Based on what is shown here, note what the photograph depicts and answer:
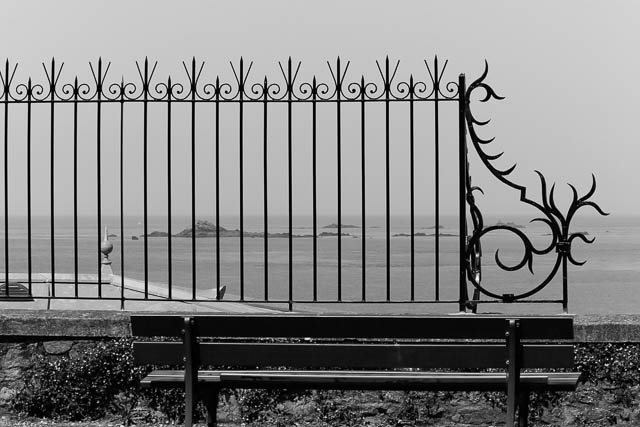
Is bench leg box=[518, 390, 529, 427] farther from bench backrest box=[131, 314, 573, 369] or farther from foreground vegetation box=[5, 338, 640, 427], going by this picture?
foreground vegetation box=[5, 338, 640, 427]

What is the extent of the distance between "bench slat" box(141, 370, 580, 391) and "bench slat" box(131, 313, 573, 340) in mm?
238

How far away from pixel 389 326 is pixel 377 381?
0.33 m

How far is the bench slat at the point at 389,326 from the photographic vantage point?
5617mm

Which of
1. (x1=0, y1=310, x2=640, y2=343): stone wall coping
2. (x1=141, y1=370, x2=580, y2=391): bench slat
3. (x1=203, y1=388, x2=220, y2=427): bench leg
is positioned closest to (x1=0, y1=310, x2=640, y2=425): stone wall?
(x1=0, y1=310, x2=640, y2=343): stone wall coping

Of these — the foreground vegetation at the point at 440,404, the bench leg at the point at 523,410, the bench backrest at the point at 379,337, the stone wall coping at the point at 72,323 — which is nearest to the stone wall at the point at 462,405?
the foreground vegetation at the point at 440,404

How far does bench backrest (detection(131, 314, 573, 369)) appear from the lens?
5613 millimetres

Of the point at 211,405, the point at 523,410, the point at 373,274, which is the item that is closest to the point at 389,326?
the point at 523,410

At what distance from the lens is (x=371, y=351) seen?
18.4 ft

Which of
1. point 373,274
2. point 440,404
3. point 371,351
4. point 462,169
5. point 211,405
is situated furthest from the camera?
point 373,274

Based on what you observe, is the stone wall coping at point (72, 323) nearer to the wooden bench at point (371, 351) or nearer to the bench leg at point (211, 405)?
the bench leg at point (211, 405)

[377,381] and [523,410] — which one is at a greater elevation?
[377,381]

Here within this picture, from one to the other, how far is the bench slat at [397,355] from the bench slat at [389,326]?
68mm

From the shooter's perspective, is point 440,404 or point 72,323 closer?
point 440,404

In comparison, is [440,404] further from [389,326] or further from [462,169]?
[462,169]
